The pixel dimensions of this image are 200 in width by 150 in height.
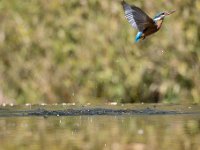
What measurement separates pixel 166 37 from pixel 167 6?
1.50ft

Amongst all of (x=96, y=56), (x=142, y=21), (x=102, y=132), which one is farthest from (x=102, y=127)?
(x=96, y=56)

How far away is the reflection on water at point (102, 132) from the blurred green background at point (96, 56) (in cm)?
254

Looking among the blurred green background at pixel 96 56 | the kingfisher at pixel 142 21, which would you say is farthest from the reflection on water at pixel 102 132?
the blurred green background at pixel 96 56

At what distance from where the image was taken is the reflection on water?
5609 millimetres

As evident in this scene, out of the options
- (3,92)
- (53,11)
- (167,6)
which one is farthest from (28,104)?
(167,6)

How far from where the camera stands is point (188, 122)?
7.14 meters

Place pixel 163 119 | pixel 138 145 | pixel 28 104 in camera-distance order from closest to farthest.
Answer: pixel 138 145, pixel 163 119, pixel 28 104

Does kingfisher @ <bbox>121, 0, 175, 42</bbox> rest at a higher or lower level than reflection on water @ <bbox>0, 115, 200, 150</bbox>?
higher

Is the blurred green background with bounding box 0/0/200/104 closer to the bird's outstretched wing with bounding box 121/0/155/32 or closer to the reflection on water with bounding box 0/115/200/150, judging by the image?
the bird's outstretched wing with bounding box 121/0/155/32

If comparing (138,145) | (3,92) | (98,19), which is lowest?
(138,145)

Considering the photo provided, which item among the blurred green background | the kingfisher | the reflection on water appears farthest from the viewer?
the blurred green background

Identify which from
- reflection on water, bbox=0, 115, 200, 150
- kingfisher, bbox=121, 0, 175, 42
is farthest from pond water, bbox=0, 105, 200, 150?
kingfisher, bbox=121, 0, 175, 42

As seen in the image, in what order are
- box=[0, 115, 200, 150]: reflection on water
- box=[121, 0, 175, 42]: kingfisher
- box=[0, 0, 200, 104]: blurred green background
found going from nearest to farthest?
1. box=[0, 115, 200, 150]: reflection on water
2. box=[121, 0, 175, 42]: kingfisher
3. box=[0, 0, 200, 104]: blurred green background

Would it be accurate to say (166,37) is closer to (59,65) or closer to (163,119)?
(59,65)
